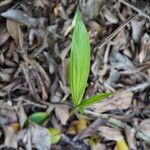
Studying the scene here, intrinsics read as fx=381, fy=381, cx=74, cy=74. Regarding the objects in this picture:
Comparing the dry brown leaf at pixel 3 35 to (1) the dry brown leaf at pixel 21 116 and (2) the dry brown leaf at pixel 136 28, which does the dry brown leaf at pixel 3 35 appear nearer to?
(1) the dry brown leaf at pixel 21 116

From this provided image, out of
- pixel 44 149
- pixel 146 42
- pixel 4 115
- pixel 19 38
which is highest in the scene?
pixel 19 38

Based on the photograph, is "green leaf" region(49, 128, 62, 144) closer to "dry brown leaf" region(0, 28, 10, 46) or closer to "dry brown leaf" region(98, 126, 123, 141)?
"dry brown leaf" region(98, 126, 123, 141)

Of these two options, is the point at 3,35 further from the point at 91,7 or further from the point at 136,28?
the point at 136,28

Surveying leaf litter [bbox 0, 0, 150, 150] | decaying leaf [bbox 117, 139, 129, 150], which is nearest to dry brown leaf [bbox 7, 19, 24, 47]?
leaf litter [bbox 0, 0, 150, 150]

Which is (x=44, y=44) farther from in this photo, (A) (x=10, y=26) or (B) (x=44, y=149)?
(B) (x=44, y=149)

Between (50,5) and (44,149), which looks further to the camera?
(50,5)

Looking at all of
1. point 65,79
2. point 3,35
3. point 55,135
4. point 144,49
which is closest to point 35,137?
point 55,135

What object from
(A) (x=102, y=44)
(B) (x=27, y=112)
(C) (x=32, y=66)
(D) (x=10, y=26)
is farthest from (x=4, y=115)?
(A) (x=102, y=44)
